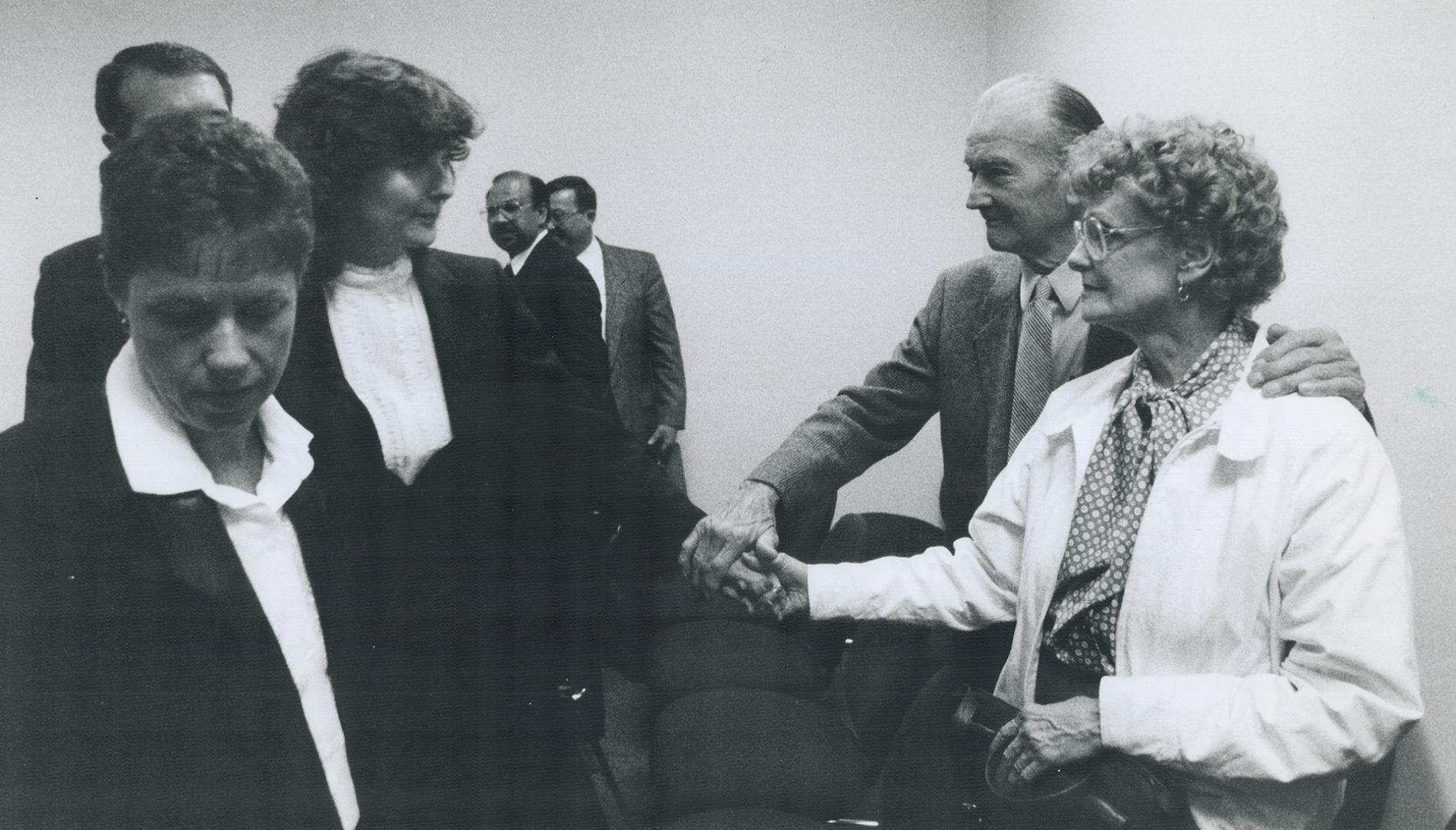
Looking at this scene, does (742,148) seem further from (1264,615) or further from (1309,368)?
(1264,615)

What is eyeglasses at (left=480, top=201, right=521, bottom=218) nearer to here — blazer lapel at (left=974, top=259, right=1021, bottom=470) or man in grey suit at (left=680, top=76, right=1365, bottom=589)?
man in grey suit at (left=680, top=76, right=1365, bottom=589)

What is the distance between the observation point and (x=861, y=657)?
244cm

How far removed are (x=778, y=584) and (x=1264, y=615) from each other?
832mm

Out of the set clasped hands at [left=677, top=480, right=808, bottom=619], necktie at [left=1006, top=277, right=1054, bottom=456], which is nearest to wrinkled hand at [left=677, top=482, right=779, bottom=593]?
clasped hands at [left=677, top=480, right=808, bottom=619]

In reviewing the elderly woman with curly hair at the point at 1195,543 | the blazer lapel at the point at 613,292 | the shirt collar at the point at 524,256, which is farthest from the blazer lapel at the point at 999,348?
the shirt collar at the point at 524,256

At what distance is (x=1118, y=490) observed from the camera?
177cm

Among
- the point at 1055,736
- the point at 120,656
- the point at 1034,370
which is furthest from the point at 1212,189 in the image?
the point at 120,656

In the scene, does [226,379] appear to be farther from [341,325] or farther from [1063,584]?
[1063,584]

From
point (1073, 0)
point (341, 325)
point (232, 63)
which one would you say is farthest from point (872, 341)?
point (232, 63)

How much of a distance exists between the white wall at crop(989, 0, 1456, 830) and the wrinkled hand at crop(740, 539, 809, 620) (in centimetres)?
103

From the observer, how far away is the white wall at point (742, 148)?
191 centimetres

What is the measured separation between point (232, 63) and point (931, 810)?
5.61 ft

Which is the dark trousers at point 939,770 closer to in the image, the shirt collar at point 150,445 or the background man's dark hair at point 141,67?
the shirt collar at point 150,445

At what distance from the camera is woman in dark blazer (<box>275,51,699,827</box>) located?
4.98ft
